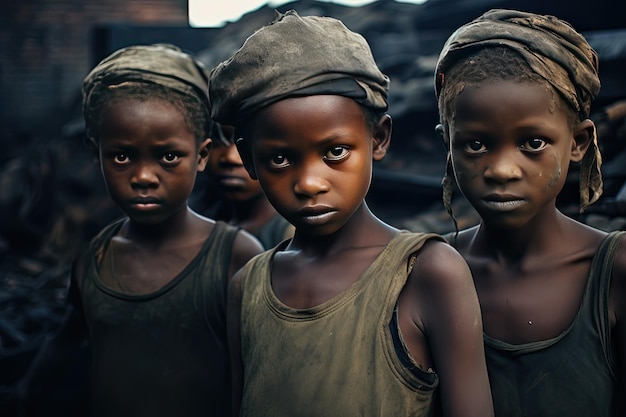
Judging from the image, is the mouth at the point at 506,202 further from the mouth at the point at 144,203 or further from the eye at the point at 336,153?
the mouth at the point at 144,203

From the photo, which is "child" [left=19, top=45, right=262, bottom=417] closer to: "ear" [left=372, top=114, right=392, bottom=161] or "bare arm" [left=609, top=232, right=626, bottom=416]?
"ear" [left=372, top=114, right=392, bottom=161]

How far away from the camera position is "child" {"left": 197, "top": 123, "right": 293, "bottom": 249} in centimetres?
340

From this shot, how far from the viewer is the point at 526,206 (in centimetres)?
201

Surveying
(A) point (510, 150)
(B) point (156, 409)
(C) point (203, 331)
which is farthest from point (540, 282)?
(B) point (156, 409)

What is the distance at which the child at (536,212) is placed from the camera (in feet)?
6.49

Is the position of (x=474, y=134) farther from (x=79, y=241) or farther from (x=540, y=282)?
(x=79, y=241)

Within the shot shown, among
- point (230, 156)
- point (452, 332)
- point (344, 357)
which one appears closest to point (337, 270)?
point (344, 357)

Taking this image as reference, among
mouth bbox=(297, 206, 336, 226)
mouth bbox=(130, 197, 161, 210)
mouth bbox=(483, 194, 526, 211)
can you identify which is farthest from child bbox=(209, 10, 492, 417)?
mouth bbox=(130, 197, 161, 210)

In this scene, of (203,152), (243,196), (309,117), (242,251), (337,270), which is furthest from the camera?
(243,196)

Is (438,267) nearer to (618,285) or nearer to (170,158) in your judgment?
(618,285)

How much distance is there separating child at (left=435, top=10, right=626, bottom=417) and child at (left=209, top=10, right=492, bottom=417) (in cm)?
21

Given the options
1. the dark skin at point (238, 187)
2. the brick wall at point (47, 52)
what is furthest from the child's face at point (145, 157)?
the brick wall at point (47, 52)

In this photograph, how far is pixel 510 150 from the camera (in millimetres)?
1986

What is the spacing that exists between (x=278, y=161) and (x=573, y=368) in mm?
908
